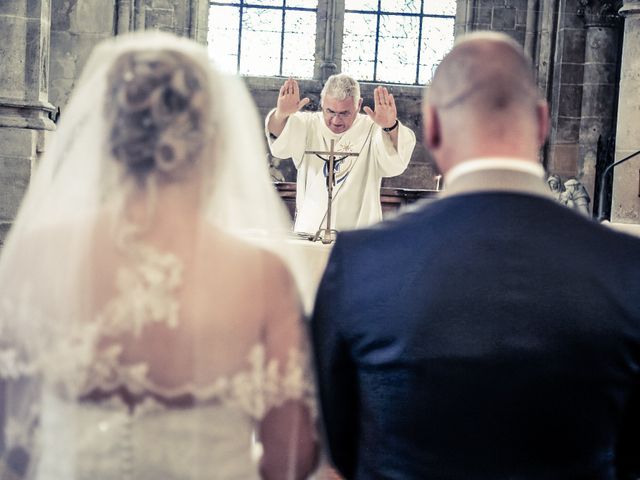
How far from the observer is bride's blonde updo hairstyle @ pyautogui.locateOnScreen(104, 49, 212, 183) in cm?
A: 173

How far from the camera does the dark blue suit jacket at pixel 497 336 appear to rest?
1693 millimetres

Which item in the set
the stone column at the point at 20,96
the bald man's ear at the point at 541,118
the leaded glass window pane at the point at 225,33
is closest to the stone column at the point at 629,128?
the stone column at the point at 20,96

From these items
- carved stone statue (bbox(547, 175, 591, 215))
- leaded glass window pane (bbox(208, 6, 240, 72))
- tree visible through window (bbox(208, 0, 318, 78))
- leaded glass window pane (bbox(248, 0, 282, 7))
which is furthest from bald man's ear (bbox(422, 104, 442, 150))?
leaded glass window pane (bbox(248, 0, 282, 7))

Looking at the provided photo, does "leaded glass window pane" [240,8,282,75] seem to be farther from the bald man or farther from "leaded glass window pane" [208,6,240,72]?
the bald man

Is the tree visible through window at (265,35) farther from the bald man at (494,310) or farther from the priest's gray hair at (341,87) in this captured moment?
the bald man at (494,310)

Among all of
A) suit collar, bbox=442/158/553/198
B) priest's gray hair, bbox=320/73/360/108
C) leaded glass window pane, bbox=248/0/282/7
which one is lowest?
suit collar, bbox=442/158/553/198

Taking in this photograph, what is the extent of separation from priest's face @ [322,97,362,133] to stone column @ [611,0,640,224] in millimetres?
3950

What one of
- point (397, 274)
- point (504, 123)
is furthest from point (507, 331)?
point (504, 123)

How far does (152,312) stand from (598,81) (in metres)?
10.7

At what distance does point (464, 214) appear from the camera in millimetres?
1719

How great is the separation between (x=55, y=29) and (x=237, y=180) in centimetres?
1053

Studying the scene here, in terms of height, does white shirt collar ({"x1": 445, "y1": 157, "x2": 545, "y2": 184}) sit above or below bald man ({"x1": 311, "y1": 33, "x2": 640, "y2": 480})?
above

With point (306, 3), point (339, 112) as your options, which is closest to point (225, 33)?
point (306, 3)

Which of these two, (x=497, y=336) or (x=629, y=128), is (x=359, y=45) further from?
(x=497, y=336)
